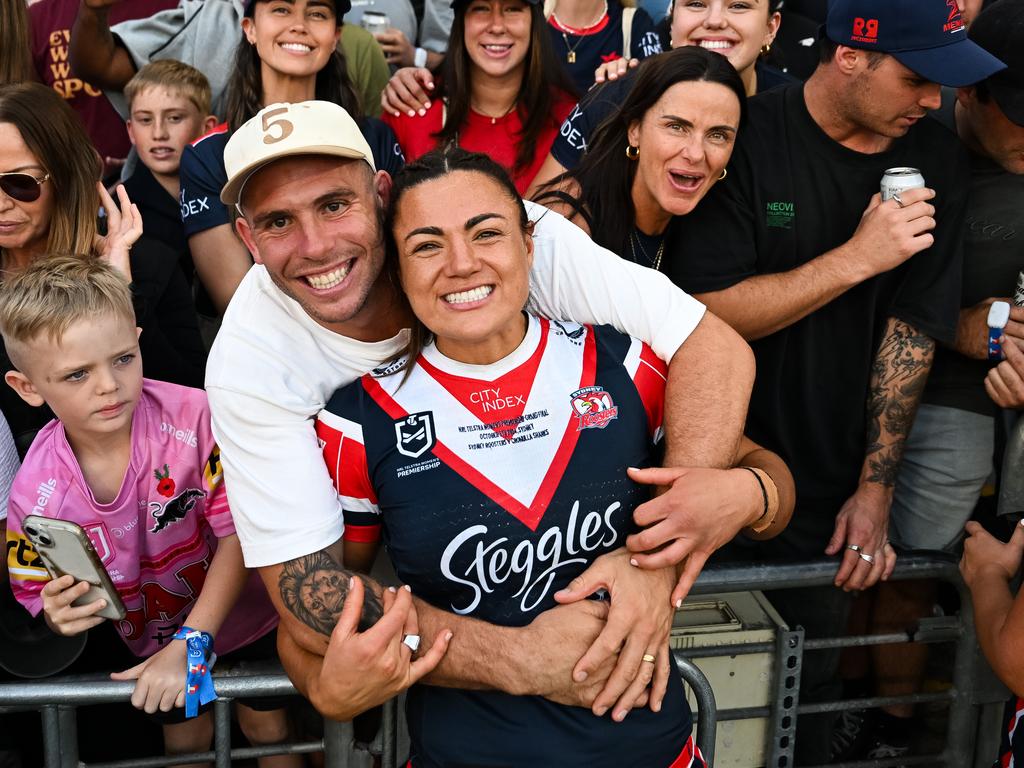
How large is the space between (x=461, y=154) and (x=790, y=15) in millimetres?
3057

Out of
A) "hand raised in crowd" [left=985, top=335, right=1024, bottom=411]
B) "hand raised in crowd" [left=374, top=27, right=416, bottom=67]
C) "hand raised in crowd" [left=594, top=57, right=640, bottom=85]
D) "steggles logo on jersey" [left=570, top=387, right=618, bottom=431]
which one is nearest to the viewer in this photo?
"steggles logo on jersey" [left=570, top=387, right=618, bottom=431]

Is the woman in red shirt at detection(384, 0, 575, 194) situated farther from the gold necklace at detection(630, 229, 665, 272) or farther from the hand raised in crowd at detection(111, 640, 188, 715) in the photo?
the hand raised in crowd at detection(111, 640, 188, 715)

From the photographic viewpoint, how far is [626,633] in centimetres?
248

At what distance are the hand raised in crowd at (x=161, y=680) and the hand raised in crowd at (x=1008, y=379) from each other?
2590mm

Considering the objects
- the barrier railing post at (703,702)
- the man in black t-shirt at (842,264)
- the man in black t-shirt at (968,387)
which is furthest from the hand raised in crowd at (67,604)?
the man in black t-shirt at (968,387)

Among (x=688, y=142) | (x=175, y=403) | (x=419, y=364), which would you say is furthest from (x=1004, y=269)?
(x=175, y=403)

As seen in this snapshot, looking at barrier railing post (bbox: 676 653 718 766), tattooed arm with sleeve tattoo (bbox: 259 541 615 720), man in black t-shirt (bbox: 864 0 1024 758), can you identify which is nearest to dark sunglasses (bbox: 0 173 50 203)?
tattooed arm with sleeve tattoo (bbox: 259 541 615 720)

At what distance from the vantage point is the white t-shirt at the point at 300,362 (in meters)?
2.46

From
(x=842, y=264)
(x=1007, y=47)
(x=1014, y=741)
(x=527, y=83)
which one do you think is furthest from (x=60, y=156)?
(x=1014, y=741)

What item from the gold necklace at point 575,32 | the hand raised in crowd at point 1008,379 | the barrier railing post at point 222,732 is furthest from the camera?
the gold necklace at point 575,32

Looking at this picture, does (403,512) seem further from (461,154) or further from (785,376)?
(785,376)

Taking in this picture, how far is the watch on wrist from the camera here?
134 inches

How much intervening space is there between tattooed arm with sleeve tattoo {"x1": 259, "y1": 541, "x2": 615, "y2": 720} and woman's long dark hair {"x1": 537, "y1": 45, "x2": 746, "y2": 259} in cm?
133

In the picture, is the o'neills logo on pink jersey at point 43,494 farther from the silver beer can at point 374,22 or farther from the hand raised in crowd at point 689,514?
the silver beer can at point 374,22
